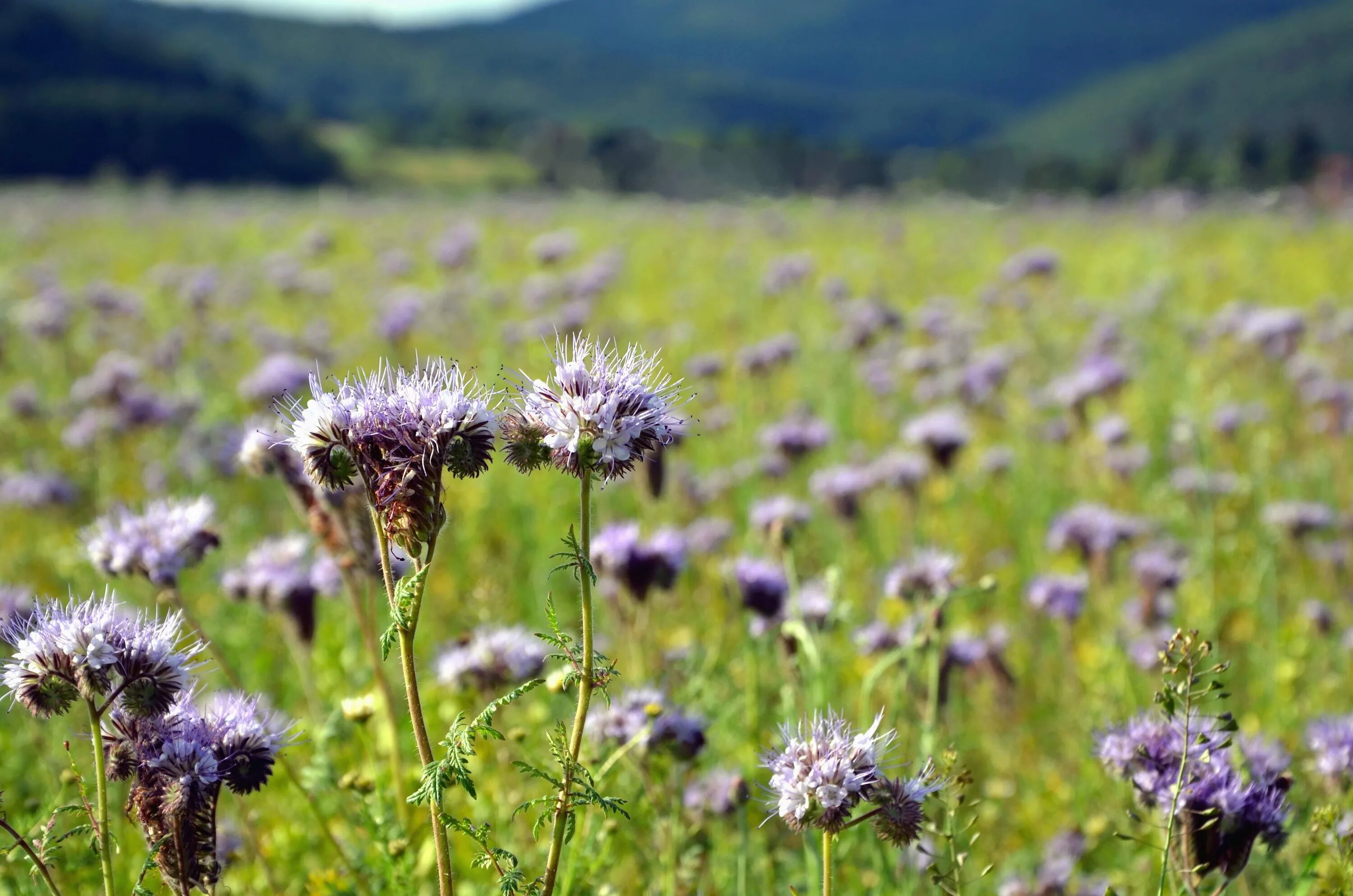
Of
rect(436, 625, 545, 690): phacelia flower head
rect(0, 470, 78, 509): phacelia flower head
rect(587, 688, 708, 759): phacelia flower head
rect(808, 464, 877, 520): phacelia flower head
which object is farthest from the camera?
rect(0, 470, 78, 509): phacelia flower head

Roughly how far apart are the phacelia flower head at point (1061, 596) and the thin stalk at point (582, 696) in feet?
9.40

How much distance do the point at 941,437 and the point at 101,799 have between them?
4.12 metres

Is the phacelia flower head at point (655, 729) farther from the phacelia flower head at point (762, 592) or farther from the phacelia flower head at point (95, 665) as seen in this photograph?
the phacelia flower head at point (95, 665)

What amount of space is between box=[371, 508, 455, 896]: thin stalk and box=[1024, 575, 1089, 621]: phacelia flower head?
302 centimetres

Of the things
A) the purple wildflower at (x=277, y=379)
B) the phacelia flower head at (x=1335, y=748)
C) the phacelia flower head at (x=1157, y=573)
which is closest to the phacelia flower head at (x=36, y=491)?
the purple wildflower at (x=277, y=379)

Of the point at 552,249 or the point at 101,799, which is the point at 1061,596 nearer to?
the point at 101,799

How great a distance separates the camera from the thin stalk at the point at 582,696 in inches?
64.2

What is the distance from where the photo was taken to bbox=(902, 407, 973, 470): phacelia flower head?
5.04 m

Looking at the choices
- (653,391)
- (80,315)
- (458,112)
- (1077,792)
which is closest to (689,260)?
(80,315)

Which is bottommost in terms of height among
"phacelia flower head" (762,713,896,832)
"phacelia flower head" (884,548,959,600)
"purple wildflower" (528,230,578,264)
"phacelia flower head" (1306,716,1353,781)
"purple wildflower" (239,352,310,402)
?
"phacelia flower head" (1306,716,1353,781)

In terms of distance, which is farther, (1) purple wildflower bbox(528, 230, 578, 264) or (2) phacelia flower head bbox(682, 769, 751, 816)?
(1) purple wildflower bbox(528, 230, 578, 264)

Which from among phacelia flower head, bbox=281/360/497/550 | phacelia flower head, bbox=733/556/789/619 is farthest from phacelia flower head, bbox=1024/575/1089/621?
phacelia flower head, bbox=281/360/497/550

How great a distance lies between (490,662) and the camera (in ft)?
9.39

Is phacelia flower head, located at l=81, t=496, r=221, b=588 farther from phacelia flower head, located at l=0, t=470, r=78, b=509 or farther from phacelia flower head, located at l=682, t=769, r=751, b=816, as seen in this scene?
phacelia flower head, located at l=0, t=470, r=78, b=509
